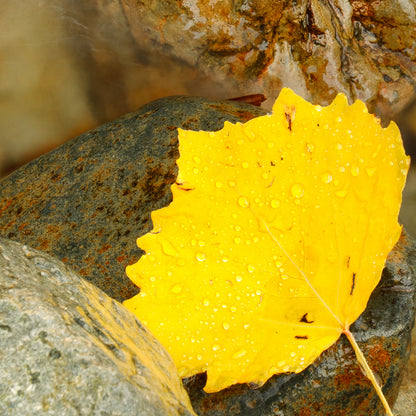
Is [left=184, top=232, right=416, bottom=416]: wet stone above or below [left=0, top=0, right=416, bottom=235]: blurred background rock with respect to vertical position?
below

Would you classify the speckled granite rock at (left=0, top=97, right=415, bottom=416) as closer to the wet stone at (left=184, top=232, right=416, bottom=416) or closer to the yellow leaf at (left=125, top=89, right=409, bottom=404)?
the wet stone at (left=184, top=232, right=416, bottom=416)

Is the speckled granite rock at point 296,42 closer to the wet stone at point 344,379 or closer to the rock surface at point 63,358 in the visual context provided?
the wet stone at point 344,379

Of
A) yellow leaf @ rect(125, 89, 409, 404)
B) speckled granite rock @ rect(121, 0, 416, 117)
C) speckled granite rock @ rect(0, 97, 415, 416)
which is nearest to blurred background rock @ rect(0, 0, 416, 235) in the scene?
speckled granite rock @ rect(121, 0, 416, 117)

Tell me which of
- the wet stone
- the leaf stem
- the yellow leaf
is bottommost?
the wet stone

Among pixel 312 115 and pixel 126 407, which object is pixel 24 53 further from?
pixel 126 407

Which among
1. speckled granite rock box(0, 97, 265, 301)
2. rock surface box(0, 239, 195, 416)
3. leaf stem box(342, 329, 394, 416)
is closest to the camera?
rock surface box(0, 239, 195, 416)

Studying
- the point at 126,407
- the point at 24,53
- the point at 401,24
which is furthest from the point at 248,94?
the point at 126,407

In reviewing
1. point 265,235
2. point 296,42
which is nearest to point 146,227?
point 265,235
